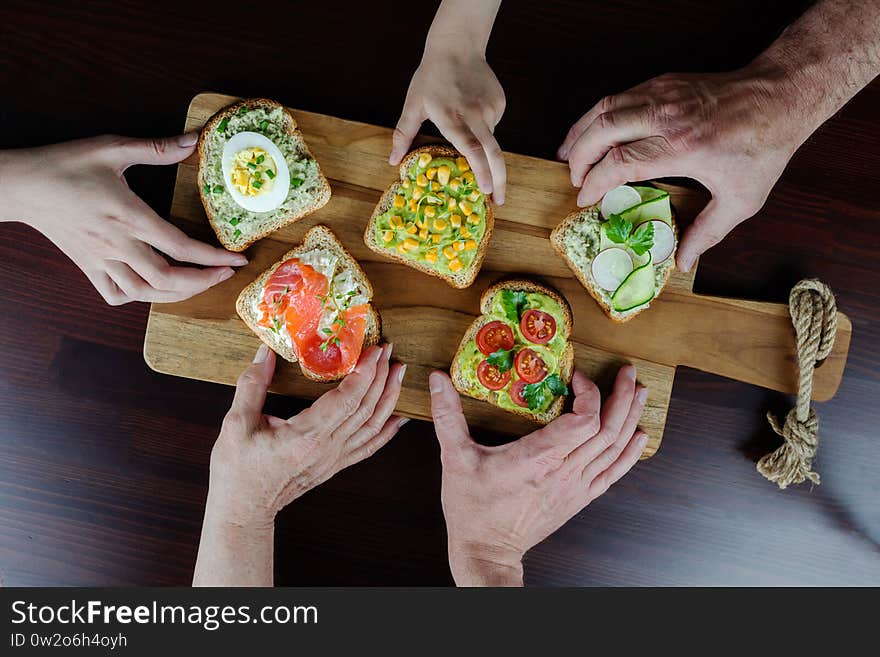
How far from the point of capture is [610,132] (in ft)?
9.32

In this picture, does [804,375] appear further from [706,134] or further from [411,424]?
[411,424]

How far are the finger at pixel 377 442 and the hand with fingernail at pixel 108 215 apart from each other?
1120 mm

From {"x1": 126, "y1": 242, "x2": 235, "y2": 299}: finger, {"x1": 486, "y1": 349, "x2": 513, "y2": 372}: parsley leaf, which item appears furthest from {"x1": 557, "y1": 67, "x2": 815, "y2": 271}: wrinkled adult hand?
{"x1": 126, "y1": 242, "x2": 235, "y2": 299}: finger

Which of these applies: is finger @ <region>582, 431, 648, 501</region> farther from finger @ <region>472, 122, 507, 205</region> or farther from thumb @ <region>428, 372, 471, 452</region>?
finger @ <region>472, 122, 507, 205</region>

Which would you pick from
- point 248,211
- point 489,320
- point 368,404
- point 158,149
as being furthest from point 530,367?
point 158,149

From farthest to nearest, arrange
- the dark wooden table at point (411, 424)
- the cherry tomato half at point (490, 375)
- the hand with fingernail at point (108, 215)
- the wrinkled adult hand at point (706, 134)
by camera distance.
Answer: the dark wooden table at point (411, 424)
the cherry tomato half at point (490, 375)
the hand with fingernail at point (108, 215)
the wrinkled adult hand at point (706, 134)

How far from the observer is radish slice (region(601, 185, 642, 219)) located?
3.05m

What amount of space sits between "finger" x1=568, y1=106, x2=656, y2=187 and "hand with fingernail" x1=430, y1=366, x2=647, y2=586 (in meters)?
1.09

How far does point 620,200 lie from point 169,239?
2225 mm

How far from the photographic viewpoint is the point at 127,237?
9.72 ft

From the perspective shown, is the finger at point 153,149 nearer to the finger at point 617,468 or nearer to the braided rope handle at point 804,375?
the finger at point 617,468

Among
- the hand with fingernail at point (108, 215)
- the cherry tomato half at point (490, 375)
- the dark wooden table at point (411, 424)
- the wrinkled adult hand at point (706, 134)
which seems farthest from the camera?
the dark wooden table at point (411, 424)

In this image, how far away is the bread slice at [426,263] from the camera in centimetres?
308

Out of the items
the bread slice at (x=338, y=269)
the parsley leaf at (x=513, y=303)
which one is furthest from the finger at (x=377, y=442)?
the parsley leaf at (x=513, y=303)
